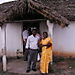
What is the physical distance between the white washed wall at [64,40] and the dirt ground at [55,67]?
588 mm

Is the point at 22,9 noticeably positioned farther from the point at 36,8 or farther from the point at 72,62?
the point at 72,62

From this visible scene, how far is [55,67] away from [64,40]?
3186 millimetres

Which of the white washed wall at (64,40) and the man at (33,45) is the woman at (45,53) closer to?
the man at (33,45)

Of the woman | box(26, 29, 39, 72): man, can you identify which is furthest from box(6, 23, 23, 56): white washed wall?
the woman

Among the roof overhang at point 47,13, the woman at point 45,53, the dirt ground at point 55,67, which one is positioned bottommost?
the dirt ground at point 55,67

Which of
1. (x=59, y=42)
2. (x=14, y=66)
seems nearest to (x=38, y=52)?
(x=14, y=66)

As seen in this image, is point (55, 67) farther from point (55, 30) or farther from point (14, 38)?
point (14, 38)

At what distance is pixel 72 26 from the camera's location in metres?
19.5

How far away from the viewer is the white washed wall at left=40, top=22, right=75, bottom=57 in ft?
63.8

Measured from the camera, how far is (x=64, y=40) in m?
19.5

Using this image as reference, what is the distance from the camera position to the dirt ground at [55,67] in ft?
51.7

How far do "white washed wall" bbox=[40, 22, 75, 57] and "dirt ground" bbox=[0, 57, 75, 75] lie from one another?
588 millimetres

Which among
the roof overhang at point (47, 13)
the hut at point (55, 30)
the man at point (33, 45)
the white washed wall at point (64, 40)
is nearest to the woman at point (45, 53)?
the man at point (33, 45)

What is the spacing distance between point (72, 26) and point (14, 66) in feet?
14.5
